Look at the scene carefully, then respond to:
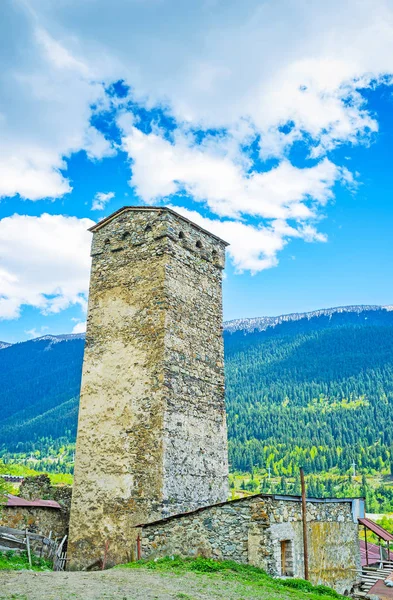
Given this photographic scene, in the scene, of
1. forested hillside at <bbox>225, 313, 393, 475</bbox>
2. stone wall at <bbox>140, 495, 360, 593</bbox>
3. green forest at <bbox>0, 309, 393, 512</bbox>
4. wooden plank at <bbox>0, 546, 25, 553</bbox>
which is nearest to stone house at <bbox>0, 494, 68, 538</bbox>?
wooden plank at <bbox>0, 546, 25, 553</bbox>

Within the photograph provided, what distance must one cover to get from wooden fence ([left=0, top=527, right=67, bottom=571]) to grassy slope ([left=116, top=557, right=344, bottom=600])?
11.5 ft

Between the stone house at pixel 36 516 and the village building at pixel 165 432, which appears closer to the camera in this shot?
the village building at pixel 165 432

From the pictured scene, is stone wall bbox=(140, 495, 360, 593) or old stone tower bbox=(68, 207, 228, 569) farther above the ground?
old stone tower bbox=(68, 207, 228, 569)

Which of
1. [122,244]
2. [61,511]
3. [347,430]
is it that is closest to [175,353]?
[122,244]

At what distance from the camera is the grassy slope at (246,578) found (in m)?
9.39

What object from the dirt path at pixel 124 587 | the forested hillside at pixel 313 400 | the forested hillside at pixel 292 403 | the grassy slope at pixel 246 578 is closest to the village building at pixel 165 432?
the grassy slope at pixel 246 578

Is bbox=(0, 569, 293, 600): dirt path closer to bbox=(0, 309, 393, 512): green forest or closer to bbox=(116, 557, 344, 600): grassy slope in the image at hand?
bbox=(116, 557, 344, 600): grassy slope

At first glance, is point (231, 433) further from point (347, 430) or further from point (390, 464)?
point (390, 464)

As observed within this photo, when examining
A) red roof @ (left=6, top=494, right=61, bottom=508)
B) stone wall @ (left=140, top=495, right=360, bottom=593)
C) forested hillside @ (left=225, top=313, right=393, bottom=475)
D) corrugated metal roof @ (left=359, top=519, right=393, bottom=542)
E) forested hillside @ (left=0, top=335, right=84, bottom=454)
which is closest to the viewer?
stone wall @ (left=140, top=495, right=360, bottom=593)

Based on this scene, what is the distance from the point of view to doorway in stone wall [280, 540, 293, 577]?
11086 mm

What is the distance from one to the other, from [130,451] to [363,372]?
131542 mm

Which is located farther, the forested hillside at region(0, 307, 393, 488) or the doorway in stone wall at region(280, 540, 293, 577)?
the forested hillside at region(0, 307, 393, 488)

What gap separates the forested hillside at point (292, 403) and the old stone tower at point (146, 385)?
248 feet

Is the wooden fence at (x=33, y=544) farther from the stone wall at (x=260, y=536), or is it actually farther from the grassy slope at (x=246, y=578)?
the grassy slope at (x=246, y=578)
